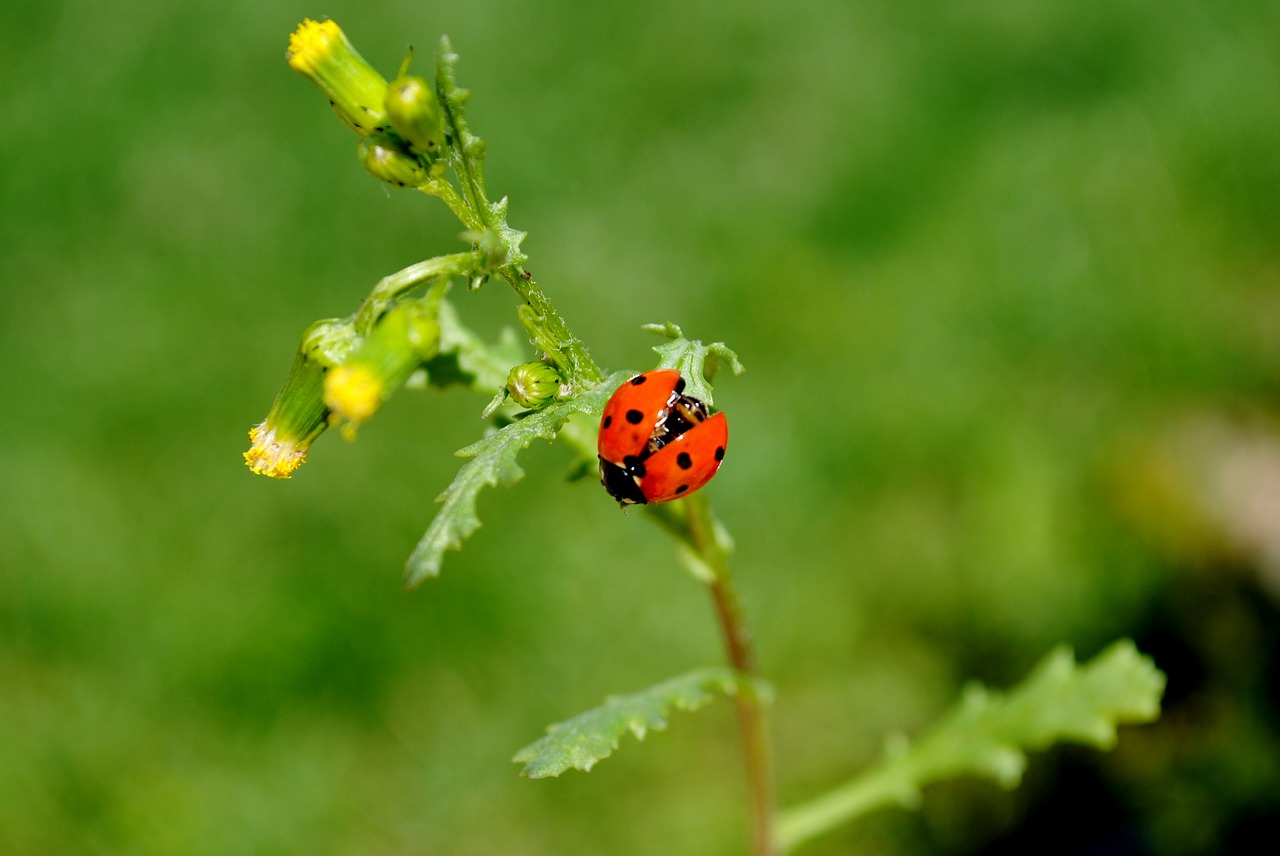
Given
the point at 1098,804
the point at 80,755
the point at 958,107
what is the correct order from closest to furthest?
the point at 1098,804 → the point at 80,755 → the point at 958,107

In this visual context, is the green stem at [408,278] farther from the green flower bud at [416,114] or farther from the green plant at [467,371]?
the green flower bud at [416,114]

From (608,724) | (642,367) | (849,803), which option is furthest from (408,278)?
(642,367)

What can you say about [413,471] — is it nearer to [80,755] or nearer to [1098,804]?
[80,755]

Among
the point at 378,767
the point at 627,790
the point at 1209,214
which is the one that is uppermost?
the point at 1209,214

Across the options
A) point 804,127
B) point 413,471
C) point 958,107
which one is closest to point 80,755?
point 413,471

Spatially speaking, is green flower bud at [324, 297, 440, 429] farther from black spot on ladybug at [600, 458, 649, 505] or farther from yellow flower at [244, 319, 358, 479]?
black spot on ladybug at [600, 458, 649, 505]

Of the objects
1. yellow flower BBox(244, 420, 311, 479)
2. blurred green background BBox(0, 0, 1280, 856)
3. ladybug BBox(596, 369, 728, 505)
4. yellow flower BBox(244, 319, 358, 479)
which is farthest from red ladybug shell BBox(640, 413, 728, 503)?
blurred green background BBox(0, 0, 1280, 856)

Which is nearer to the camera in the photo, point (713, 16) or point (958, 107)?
point (958, 107)
